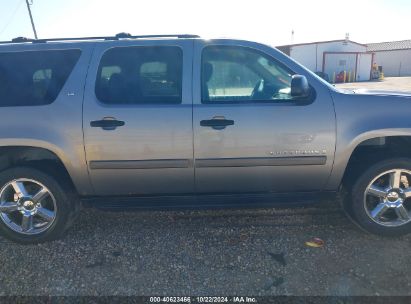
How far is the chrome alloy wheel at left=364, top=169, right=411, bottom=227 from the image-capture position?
2.96 m

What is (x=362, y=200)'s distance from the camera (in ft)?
9.75

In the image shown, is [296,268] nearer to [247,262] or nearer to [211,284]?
[247,262]

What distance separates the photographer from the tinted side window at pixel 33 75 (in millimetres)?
2799

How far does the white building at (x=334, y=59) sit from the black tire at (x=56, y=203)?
110ft

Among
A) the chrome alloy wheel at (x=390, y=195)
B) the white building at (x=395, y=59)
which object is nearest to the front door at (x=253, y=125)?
the chrome alloy wheel at (x=390, y=195)

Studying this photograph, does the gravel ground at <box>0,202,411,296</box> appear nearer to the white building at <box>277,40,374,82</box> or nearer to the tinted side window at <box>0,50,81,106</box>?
the tinted side window at <box>0,50,81,106</box>

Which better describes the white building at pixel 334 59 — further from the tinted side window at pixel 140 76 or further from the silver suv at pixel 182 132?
the tinted side window at pixel 140 76

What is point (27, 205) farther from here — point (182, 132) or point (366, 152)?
point (366, 152)

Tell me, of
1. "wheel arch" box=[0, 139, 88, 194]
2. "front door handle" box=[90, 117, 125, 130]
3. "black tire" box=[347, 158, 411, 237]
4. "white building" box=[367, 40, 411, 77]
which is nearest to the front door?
"black tire" box=[347, 158, 411, 237]

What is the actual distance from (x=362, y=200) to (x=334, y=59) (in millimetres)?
34491

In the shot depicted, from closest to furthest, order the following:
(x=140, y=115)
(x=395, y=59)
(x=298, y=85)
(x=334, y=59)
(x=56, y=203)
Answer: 1. (x=298, y=85)
2. (x=140, y=115)
3. (x=56, y=203)
4. (x=334, y=59)
5. (x=395, y=59)

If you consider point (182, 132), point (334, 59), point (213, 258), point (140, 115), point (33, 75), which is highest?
point (33, 75)

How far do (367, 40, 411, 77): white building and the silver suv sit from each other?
50813 millimetres

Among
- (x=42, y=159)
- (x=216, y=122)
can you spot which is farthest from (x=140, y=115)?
(x=42, y=159)
